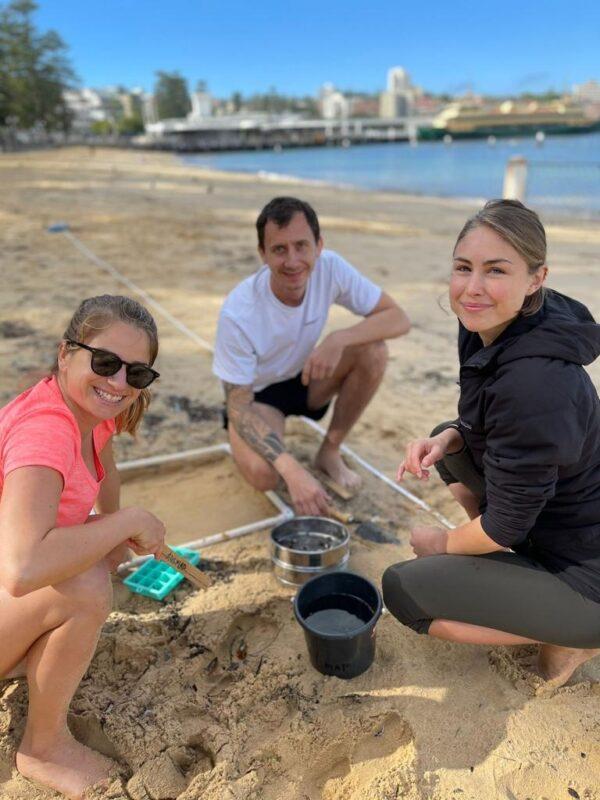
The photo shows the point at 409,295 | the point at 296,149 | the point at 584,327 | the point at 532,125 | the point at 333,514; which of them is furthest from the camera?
the point at 296,149

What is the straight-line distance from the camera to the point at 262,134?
92.1 metres

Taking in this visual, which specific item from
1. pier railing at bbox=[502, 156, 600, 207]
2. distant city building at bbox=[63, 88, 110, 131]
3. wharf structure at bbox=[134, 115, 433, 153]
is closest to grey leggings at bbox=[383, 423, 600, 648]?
pier railing at bbox=[502, 156, 600, 207]

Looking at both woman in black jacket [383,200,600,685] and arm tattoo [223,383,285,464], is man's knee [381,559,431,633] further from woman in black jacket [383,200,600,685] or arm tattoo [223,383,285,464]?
arm tattoo [223,383,285,464]

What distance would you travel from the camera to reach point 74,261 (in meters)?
8.15

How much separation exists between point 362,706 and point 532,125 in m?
86.2

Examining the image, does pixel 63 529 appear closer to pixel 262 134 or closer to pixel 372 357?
pixel 372 357

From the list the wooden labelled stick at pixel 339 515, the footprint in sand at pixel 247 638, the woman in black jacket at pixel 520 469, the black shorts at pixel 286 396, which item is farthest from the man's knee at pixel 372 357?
the footprint in sand at pixel 247 638

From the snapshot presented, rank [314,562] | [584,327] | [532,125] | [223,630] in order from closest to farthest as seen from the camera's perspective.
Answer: [584,327], [223,630], [314,562], [532,125]

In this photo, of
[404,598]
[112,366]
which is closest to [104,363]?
[112,366]

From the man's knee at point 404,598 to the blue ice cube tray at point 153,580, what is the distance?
2.84 ft

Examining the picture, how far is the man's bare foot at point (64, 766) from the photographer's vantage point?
1.63 meters

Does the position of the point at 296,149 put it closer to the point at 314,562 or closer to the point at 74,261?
the point at 74,261

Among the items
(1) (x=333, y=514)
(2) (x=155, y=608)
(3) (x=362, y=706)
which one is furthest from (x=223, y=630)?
(1) (x=333, y=514)

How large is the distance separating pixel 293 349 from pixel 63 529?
1900 millimetres
